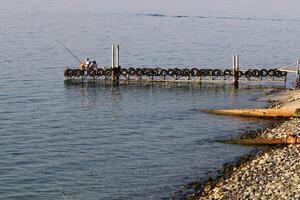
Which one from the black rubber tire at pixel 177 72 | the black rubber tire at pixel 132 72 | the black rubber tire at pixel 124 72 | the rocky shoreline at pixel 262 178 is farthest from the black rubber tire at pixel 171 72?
the rocky shoreline at pixel 262 178

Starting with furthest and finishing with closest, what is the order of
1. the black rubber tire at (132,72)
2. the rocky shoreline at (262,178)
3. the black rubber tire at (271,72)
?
1. the black rubber tire at (132,72)
2. the black rubber tire at (271,72)
3. the rocky shoreline at (262,178)

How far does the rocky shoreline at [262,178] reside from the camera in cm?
2197

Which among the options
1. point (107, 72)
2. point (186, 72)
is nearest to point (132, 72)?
point (107, 72)

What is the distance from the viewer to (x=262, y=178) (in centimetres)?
2427

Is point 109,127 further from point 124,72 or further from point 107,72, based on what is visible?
point 124,72

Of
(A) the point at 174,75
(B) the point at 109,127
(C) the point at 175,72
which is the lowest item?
(B) the point at 109,127

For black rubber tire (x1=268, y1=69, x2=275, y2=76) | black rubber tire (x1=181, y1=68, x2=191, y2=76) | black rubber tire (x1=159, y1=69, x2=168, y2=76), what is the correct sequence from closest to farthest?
black rubber tire (x1=268, y1=69, x2=275, y2=76), black rubber tire (x1=181, y1=68, x2=191, y2=76), black rubber tire (x1=159, y1=69, x2=168, y2=76)

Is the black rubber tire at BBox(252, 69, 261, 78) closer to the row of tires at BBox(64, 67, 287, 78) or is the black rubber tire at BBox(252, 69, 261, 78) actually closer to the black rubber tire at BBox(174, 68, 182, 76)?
the row of tires at BBox(64, 67, 287, 78)

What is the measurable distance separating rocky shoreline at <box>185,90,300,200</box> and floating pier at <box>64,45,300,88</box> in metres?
22.7

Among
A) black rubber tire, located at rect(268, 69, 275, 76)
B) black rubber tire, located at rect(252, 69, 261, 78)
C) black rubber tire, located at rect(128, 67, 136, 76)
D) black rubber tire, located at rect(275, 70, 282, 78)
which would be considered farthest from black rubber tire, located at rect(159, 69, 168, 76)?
black rubber tire, located at rect(275, 70, 282, 78)

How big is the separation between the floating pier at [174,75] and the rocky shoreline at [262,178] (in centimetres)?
2274

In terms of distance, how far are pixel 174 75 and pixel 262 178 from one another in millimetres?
33246

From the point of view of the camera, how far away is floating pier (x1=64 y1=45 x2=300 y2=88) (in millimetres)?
55906

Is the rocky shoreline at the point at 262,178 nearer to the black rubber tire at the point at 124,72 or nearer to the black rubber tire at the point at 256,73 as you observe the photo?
the black rubber tire at the point at 256,73
